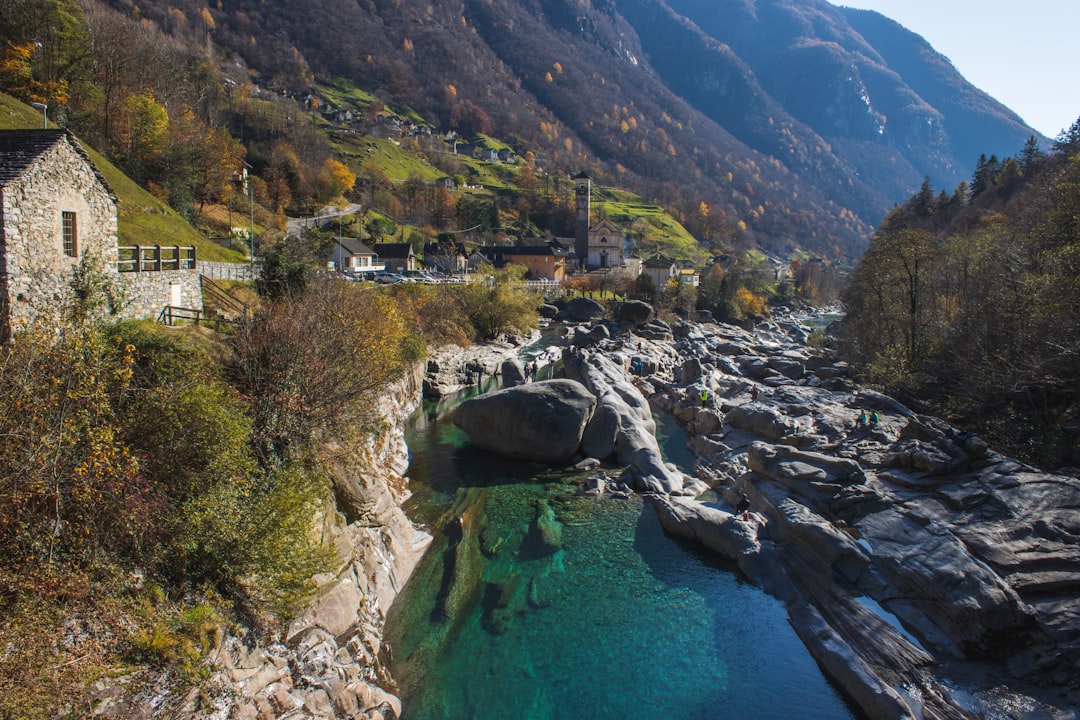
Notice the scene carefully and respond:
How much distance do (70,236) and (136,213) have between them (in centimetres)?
2861

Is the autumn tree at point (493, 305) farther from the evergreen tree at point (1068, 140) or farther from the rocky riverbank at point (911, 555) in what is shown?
the evergreen tree at point (1068, 140)

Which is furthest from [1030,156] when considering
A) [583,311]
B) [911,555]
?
[911,555]

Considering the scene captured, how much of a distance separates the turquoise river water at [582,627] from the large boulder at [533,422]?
4.24m

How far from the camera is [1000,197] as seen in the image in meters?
69.7

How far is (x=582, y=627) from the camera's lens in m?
15.5

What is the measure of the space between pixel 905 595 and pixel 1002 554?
2638 mm

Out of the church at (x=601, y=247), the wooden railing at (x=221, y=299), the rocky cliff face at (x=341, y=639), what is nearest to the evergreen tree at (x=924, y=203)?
the church at (x=601, y=247)

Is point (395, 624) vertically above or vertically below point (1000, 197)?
below

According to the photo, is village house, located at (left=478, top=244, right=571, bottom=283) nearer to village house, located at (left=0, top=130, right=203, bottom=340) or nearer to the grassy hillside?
the grassy hillside

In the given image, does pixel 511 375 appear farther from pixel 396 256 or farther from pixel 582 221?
pixel 582 221

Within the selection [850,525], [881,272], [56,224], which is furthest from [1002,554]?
[881,272]

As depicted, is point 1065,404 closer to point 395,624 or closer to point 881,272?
point 881,272

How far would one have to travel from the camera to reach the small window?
16312mm

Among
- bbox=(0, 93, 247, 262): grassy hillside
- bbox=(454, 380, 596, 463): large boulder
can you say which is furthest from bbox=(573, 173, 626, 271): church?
bbox=(454, 380, 596, 463): large boulder
